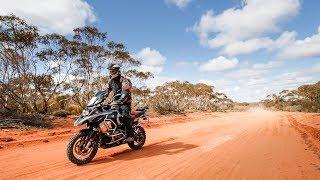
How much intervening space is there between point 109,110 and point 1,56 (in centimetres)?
1982

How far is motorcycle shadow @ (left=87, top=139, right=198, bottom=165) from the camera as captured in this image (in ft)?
22.7

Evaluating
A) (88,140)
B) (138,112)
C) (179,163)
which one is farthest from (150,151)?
(88,140)

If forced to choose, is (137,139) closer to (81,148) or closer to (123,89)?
(123,89)

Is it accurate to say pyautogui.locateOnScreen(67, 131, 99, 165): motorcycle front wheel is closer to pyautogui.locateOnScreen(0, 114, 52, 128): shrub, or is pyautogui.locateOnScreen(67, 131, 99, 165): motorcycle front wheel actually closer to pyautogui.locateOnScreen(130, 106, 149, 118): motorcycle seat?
pyautogui.locateOnScreen(130, 106, 149, 118): motorcycle seat

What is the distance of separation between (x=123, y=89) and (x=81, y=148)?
1.76 meters

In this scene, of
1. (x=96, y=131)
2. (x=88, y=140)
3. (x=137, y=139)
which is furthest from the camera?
(x=137, y=139)

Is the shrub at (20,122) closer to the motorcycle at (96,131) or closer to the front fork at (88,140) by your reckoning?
the motorcycle at (96,131)

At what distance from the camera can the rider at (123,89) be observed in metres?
7.52

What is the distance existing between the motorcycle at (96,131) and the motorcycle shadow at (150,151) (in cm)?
29

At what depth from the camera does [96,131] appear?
6.75 meters

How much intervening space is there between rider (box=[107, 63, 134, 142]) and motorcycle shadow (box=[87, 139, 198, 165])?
1.32 ft

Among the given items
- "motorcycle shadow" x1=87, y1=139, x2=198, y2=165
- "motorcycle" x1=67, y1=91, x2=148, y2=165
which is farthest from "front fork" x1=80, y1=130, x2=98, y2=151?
"motorcycle shadow" x1=87, y1=139, x2=198, y2=165

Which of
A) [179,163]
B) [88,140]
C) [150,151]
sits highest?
[88,140]

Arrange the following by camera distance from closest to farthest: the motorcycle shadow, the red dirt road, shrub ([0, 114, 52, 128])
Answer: the red dirt road
the motorcycle shadow
shrub ([0, 114, 52, 128])
